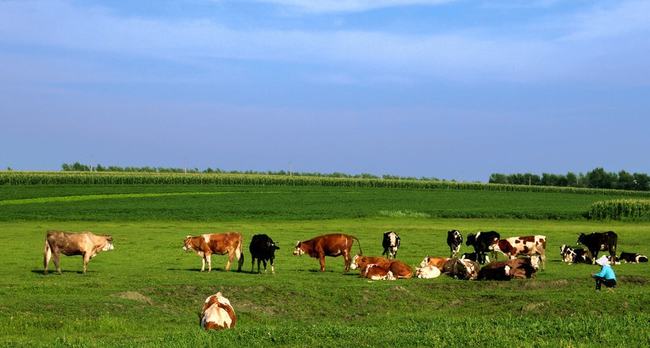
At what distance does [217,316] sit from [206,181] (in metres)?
99.8

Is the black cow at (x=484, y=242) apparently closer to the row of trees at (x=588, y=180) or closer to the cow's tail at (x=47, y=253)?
the cow's tail at (x=47, y=253)

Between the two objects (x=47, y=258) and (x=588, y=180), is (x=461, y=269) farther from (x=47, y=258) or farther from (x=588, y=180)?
(x=588, y=180)

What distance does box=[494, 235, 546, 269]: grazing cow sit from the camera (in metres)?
36.1

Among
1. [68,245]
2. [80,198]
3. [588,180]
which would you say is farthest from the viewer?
[588,180]

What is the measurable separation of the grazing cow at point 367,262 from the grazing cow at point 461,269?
2311 mm

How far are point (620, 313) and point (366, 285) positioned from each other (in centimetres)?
848

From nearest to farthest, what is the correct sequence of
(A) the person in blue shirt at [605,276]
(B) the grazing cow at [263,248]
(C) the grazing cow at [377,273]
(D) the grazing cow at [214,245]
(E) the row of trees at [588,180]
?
(A) the person in blue shirt at [605,276] < (C) the grazing cow at [377,273] < (B) the grazing cow at [263,248] < (D) the grazing cow at [214,245] < (E) the row of trees at [588,180]

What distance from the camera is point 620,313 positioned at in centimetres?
2223

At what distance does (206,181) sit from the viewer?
11769 cm

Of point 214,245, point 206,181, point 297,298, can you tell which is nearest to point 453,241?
point 214,245

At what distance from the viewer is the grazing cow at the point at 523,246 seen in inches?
1422

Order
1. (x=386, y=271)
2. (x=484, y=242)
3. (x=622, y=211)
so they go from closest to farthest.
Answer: (x=386, y=271)
(x=484, y=242)
(x=622, y=211)

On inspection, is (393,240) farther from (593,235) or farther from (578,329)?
(578,329)

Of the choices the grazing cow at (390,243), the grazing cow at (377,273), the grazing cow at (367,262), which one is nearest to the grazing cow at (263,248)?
the grazing cow at (367,262)
